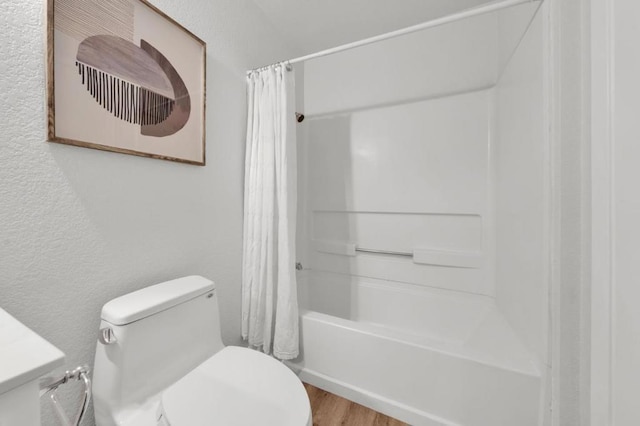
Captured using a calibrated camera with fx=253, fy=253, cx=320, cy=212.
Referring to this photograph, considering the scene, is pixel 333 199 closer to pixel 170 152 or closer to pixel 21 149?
pixel 170 152

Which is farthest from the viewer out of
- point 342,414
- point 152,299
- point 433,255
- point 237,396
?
point 433,255

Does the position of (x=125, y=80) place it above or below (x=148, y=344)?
above

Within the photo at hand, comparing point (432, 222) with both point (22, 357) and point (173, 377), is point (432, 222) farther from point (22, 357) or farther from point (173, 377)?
point (22, 357)

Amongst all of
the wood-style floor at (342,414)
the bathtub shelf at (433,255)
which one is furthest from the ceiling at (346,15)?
the wood-style floor at (342,414)

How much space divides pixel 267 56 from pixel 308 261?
5.16 feet

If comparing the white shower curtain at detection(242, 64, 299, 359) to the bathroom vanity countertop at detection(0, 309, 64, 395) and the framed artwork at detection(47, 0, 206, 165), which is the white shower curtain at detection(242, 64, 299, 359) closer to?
the framed artwork at detection(47, 0, 206, 165)

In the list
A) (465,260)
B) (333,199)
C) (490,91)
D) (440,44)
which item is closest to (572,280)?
(465,260)

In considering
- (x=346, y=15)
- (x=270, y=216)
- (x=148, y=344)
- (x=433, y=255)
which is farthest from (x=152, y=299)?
(x=346, y=15)

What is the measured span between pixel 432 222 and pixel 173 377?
168 centimetres

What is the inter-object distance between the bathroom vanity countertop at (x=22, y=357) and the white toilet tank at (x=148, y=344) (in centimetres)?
34

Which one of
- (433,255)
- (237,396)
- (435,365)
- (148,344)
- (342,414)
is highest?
(433,255)

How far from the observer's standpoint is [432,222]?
180cm

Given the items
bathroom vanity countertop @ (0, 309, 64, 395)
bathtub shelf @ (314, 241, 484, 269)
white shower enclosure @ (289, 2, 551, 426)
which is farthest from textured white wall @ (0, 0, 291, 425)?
bathtub shelf @ (314, 241, 484, 269)

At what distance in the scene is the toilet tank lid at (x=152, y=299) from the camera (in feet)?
2.59
